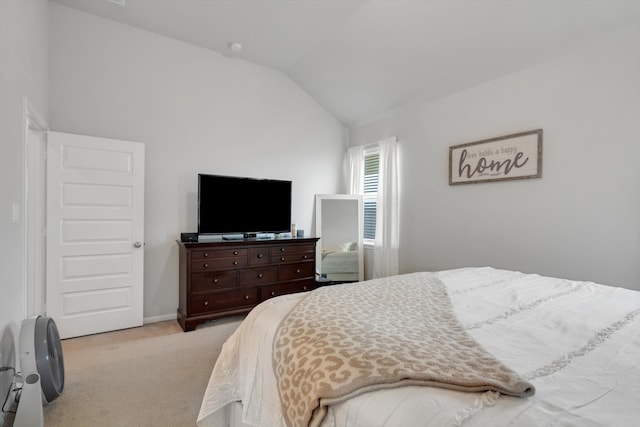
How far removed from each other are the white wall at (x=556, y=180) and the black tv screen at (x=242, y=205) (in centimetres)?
180

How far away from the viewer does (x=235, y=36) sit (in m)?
3.52

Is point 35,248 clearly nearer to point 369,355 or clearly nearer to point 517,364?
point 369,355

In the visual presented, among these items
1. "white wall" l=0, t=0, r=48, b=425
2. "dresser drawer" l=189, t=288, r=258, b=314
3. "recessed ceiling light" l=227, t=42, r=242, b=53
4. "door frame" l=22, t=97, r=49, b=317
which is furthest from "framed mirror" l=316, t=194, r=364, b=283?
"white wall" l=0, t=0, r=48, b=425

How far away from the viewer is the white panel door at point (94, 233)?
114 inches

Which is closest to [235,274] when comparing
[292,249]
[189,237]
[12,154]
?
[189,237]

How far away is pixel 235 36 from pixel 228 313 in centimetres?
304

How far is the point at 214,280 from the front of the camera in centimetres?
334

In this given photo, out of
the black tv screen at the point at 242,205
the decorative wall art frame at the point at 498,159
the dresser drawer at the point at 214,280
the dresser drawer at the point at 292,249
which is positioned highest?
the decorative wall art frame at the point at 498,159

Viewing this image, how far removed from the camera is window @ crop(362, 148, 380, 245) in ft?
14.9

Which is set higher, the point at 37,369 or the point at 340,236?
the point at 340,236

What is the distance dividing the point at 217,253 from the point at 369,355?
269 cm

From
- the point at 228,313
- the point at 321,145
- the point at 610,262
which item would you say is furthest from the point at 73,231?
the point at 610,262

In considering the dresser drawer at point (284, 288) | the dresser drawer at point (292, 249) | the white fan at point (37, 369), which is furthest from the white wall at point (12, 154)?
the dresser drawer at point (292, 249)

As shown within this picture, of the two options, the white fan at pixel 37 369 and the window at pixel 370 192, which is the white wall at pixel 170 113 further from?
the white fan at pixel 37 369
